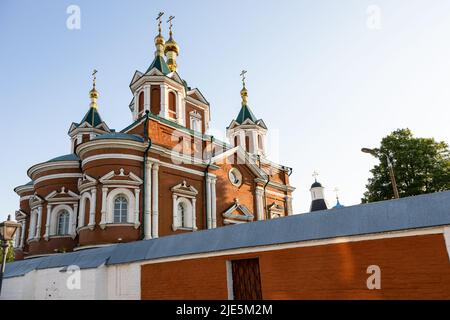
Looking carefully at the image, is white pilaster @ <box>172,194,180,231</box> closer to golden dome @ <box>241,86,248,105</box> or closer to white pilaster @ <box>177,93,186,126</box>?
white pilaster @ <box>177,93,186,126</box>

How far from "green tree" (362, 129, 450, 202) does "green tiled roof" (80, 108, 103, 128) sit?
20.9m

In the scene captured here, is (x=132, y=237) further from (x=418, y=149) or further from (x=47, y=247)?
(x=418, y=149)

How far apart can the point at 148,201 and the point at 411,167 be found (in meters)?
17.8

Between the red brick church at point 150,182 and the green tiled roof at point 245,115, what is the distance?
17.4 ft

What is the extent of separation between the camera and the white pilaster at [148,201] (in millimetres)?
17250

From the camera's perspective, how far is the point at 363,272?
740 cm

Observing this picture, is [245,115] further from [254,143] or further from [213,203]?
[213,203]

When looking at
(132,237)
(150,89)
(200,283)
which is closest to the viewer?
(200,283)

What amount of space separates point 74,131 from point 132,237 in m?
14.7

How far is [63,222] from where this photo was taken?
19.9m

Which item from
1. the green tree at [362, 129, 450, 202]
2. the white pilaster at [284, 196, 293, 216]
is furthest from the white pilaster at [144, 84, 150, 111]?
the green tree at [362, 129, 450, 202]

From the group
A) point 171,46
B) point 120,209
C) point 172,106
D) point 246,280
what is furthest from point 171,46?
point 246,280
